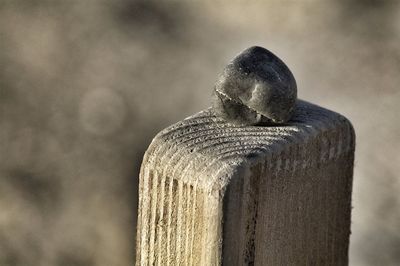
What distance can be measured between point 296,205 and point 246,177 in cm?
26

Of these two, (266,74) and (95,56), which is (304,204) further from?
(95,56)

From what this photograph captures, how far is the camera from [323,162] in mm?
2248

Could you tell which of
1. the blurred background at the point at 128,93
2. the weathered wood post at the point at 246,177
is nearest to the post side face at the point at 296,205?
the weathered wood post at the point at 246,177

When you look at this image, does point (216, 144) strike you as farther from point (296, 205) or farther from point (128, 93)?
point (128, 93)

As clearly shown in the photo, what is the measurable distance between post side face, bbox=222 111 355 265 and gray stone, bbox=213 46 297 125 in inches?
3.9

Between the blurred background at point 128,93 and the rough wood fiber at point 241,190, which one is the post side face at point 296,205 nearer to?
the rough wood fiber at point 241,190

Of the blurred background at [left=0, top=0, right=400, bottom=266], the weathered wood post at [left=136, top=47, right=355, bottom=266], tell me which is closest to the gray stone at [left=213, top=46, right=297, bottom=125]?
the weathered wood post at [left=136, top=47, right=355, bottom=266]


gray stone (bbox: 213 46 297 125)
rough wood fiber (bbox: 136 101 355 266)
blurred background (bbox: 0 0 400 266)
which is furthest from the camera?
blurred background (bbox: 0 0 400 266)

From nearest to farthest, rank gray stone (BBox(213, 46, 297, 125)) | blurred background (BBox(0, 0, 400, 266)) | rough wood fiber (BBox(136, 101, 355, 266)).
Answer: rough wood fiber (BBox(136, 101, 355, 266)), gray stone (BBox(213, 46, 297, 125)), blurred background (BBox(0, 0, 400, 266))

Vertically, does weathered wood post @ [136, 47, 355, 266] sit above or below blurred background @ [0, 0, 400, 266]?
below

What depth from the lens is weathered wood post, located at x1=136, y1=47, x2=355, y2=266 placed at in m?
1.96

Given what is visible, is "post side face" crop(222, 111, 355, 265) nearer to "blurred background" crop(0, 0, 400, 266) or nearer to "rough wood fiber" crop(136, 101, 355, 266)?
"rough wood fiber" crop(136, 101, 355, 266)

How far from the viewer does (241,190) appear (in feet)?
6.38

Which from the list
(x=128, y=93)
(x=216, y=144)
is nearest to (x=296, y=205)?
(x=216, y=144)
